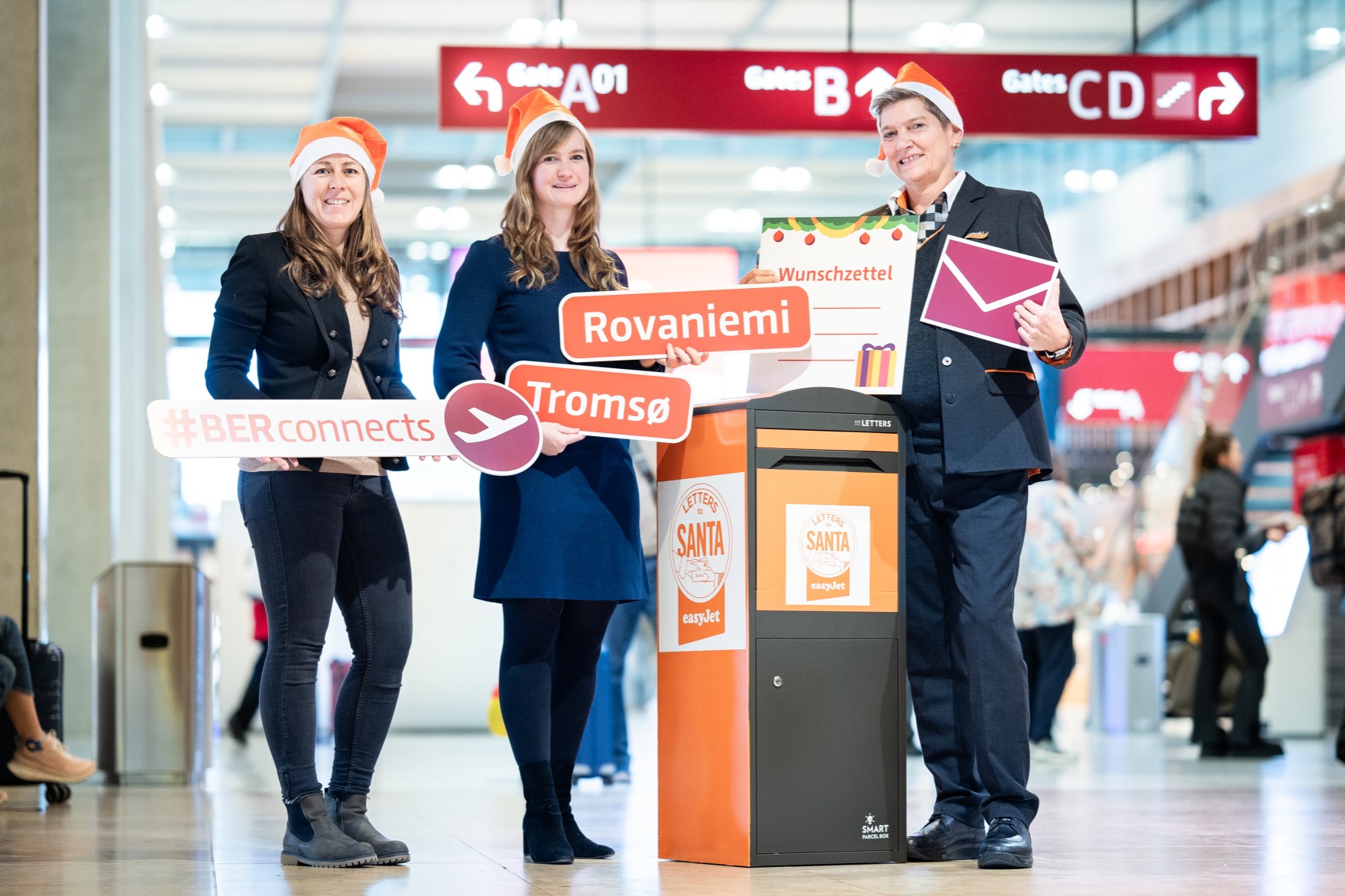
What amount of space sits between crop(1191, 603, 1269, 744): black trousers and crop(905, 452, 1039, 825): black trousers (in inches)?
213

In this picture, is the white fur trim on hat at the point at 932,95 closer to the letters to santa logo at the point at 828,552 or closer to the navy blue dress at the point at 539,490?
the navy blue dress at the point at 539,490

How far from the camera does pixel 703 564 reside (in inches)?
154

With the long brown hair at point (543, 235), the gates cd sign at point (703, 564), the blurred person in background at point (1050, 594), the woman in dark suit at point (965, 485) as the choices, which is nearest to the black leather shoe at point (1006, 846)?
the woman in dark suit at point (965, 485)

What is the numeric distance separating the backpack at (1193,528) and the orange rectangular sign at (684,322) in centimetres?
583

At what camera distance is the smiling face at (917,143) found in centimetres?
412

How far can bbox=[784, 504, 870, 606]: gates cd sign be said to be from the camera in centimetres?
383

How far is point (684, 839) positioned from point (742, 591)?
598 millimetres

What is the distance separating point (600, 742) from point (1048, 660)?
293cm

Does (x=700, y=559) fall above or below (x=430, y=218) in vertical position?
below

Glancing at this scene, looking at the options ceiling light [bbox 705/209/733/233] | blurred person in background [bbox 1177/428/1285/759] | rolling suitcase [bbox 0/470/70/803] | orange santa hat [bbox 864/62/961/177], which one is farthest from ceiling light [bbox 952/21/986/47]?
orange santa hat [bbox 864/62/961/177]

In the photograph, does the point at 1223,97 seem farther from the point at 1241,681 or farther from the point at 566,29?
the point at 566,29

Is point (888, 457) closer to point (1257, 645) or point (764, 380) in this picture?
point (764, 380)

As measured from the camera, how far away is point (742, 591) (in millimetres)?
3781

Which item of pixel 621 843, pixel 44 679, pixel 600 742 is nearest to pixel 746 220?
pixel 600 742
